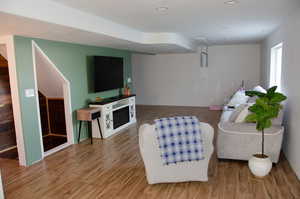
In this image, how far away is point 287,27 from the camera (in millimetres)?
3598

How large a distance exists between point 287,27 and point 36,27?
352 cm

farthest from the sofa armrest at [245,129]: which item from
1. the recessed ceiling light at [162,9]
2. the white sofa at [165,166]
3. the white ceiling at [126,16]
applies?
the recessed ceiling light at [162,9]

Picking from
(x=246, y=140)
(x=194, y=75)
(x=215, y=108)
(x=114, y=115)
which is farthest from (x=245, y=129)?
(x=194, y=75)

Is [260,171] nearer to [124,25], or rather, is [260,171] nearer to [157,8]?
[157,8]

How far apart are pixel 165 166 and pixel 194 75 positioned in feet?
19.7

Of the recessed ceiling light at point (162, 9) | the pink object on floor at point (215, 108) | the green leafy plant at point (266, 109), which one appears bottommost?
the pink object on floor at point (215, 108)

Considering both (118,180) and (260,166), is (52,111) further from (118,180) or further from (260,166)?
(260,166)

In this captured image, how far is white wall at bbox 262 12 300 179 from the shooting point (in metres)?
3.03

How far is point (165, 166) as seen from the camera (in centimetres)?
285

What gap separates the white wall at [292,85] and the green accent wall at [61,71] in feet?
12.3

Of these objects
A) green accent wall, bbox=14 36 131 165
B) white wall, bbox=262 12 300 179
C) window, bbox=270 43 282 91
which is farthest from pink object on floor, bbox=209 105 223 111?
white wall, bbox=262 12 300 179

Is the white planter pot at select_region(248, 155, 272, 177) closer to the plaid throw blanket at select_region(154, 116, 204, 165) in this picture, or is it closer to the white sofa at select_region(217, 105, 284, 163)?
the white sofa at select_region(217, 105, 284, 163)

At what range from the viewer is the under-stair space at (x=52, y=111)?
4715 millimetres

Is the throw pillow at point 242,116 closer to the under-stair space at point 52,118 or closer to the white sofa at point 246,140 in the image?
the white sofa at point 246,140
